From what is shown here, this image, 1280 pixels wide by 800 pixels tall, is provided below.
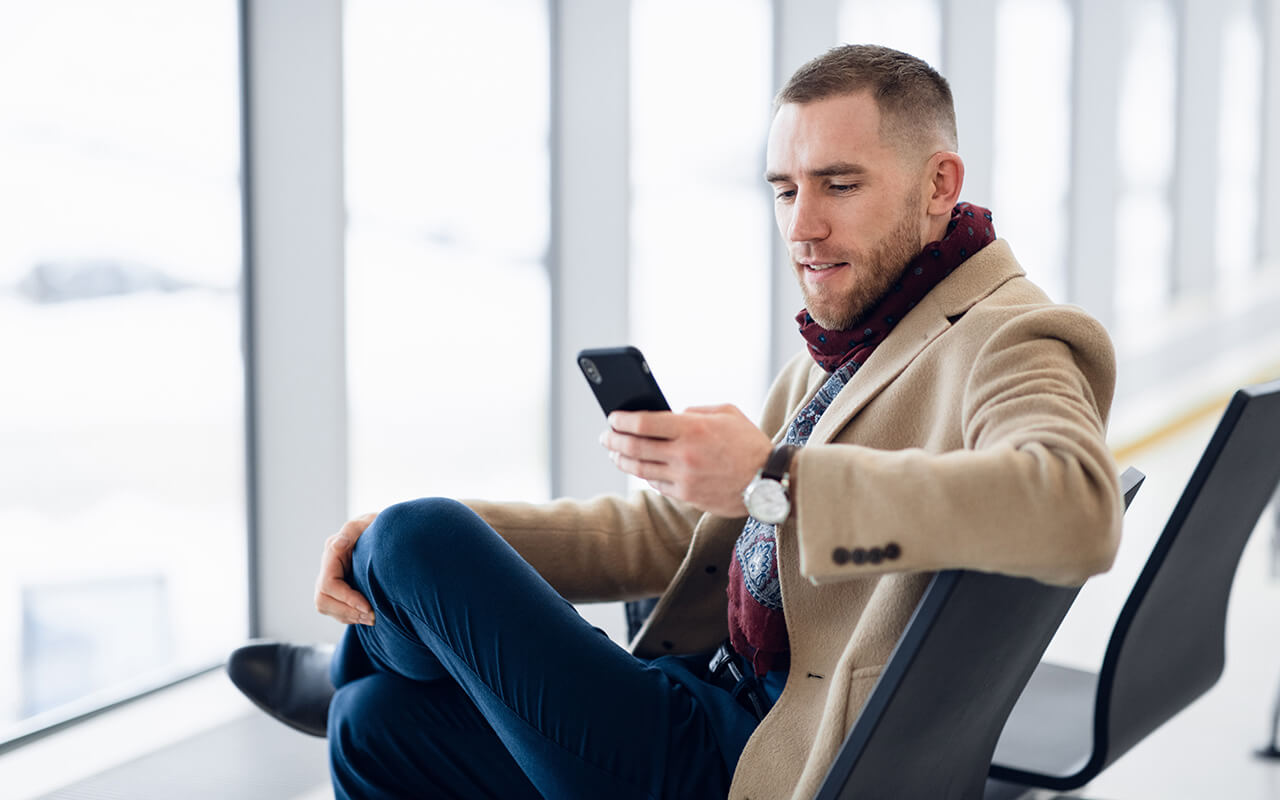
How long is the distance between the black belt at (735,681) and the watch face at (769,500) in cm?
38

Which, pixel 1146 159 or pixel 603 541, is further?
pixel 1146 159

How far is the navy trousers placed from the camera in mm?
1369

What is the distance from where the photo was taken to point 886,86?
1439 millimetres

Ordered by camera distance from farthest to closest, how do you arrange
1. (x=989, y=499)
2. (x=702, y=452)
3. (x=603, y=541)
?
(x=603, y=541), (x=702, y=452), (x=989, y=499)

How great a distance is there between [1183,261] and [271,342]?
695cm

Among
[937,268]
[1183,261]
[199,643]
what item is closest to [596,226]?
[199,643]

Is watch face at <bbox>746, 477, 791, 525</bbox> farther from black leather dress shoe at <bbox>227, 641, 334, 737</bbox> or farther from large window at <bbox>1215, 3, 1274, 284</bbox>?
large window at <bbox>1215, 3, 1274, 284</bbox>

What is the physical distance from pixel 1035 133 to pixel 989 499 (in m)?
5.60

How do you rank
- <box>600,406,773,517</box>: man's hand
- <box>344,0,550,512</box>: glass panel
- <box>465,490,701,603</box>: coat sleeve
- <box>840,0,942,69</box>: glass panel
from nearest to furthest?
<box>600,406,773,517</box>: man's hand → <box>465,490,701,603</box>: coat sleeve → <box>344,0,550,512</box>: glass panel → <box>840,0,942,69</box>: glass panel

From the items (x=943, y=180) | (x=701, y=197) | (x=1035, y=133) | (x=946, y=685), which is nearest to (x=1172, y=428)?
(x=1035, y=133)

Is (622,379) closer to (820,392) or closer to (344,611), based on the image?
(820,392)

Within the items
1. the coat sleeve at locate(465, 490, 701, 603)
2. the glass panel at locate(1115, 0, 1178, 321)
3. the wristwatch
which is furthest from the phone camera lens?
the glass panel at locate(1115, 0, 1178, 321)

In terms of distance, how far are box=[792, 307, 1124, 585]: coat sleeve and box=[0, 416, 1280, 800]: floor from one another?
3.32 ft

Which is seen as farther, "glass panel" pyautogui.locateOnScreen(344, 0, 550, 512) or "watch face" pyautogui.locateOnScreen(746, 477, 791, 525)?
"glass panel" pyautogui.locateOnScreen(344, 0, 550, 512)
